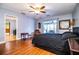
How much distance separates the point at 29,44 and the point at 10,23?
66cm

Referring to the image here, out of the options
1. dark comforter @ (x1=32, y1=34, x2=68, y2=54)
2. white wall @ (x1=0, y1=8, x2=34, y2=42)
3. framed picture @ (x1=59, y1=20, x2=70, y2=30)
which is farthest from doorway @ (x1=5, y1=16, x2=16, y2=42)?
framed picture @ (x1=59, y1=20, x2=70, y2=30)

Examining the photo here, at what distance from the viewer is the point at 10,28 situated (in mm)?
2146

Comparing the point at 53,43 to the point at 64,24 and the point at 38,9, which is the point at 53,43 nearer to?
the point at 64,24

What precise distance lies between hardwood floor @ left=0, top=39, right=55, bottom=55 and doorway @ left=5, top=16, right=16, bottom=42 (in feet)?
0.38

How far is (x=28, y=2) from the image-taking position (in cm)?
206

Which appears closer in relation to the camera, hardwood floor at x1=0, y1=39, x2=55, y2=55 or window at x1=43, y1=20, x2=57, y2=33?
hardwood floor at x1=0, y1=39, x2=55, y2=55

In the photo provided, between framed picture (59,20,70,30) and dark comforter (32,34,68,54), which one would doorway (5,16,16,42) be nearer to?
dark comforter (32,34,68,54)

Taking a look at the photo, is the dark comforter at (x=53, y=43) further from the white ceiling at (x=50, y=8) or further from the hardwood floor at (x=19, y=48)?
the white ceiling at (x=50, y=8)

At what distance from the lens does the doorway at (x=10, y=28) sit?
2.13 m

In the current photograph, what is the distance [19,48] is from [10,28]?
484mm

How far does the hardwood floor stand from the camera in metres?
2.10

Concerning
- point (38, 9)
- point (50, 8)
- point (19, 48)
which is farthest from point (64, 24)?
point (19, 48)

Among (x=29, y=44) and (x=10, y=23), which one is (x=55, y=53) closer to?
(x=29, y=44)
